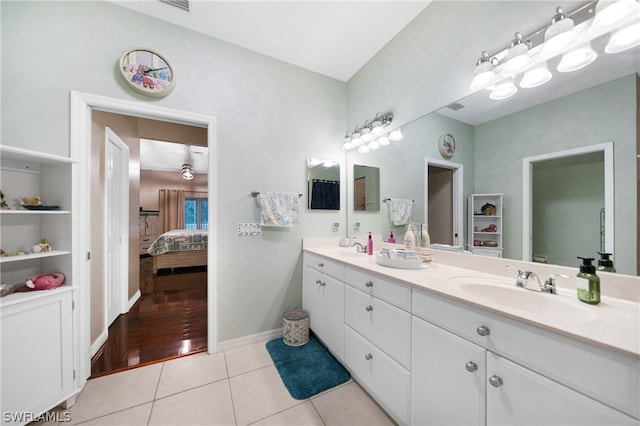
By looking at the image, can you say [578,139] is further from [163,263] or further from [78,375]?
[163,263]

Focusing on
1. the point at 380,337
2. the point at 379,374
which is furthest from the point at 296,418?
the point at 380,337

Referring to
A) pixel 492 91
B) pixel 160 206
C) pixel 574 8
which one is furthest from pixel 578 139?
pixel 160 206

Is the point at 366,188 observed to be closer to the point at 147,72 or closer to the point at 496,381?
the point at 496,381

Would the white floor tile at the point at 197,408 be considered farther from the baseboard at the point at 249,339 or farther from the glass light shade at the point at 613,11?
the glass light shade at the point at 613,11

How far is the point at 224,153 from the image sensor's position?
80.8 inches

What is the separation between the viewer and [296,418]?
1.35 metres

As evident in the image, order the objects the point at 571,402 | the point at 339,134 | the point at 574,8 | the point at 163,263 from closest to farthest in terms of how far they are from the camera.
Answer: the point at 571,402 → the point at 574,8 → the point at 339,134 → the point at 163,263

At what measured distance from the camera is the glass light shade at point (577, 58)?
1.02 meters

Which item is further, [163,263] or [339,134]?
[163,263]

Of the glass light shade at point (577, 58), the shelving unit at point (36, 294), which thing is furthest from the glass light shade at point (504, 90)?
the shelving unit at point (36, 294)

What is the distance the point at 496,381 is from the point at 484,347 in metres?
0.11

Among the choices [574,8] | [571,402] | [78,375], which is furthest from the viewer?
[78,375]

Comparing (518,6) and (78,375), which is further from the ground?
(518,6)

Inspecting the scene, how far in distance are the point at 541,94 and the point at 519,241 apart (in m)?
0.80
